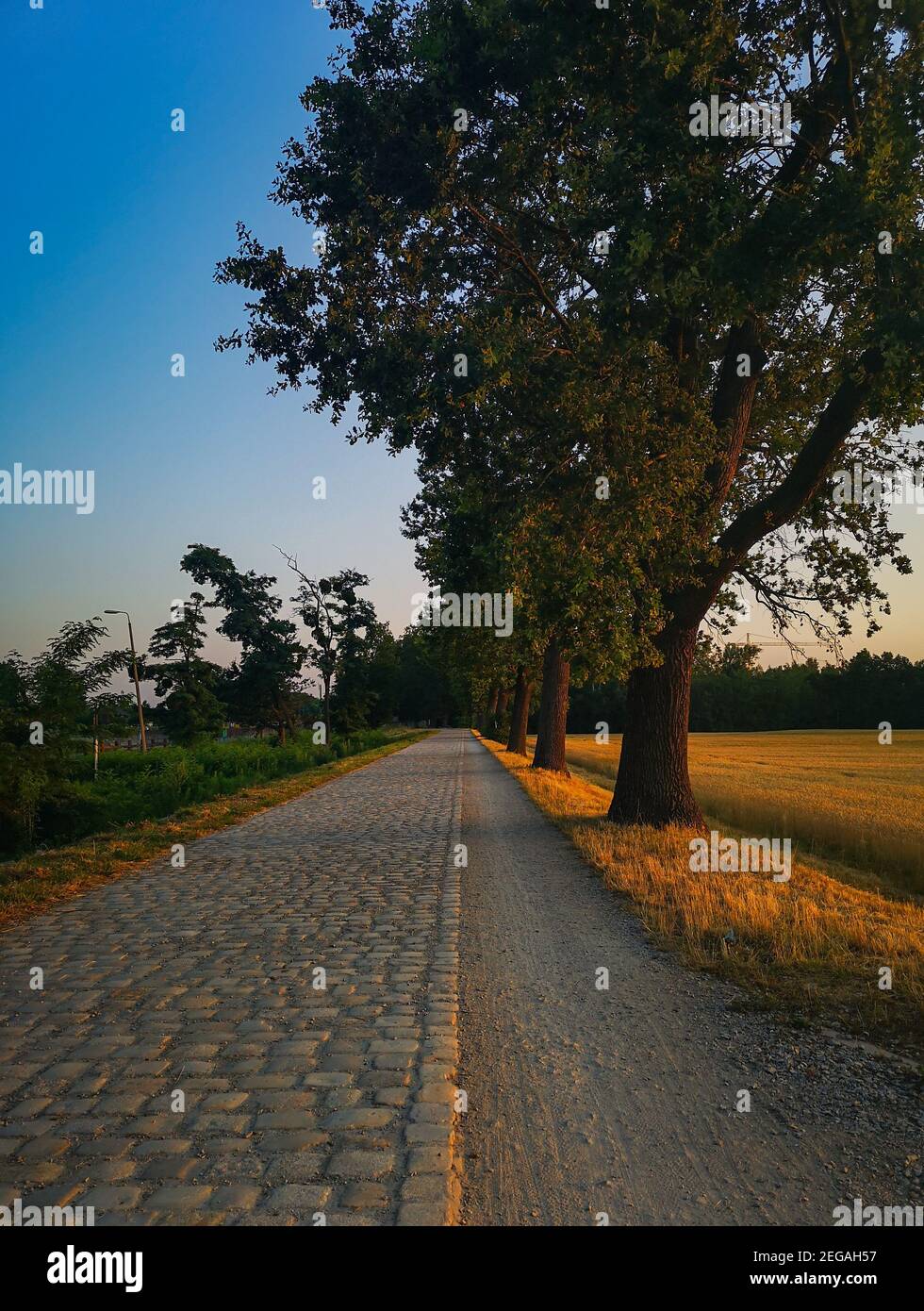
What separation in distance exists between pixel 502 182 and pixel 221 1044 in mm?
9375

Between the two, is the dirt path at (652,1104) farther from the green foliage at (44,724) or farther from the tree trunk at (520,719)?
the tree trunk at (520,719)

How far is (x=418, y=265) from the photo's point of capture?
968 centimetres

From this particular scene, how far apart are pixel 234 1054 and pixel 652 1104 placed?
221cm

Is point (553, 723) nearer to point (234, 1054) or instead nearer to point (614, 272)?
point (614, 272)

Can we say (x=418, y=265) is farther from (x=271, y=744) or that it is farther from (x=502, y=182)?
(x=271, y=744)

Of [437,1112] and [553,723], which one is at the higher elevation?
[553,723]

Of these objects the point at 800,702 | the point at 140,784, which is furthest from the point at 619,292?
the point at 800,702

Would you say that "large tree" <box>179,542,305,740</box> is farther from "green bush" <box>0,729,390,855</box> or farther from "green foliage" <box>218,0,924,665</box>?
"green foliage" <box>218,0,924,665</box>

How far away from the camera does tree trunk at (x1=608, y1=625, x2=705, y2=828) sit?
1239 cm

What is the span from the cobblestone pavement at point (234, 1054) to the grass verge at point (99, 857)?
15.7 inches

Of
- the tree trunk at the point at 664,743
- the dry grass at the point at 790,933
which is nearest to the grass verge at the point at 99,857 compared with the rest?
the dry grass at the point at 790,933

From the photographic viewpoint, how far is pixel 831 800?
20.9 metres

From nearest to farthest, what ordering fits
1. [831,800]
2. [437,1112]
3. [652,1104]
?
1. [437,1112]
2. [652,1104]
3. [831,800]
